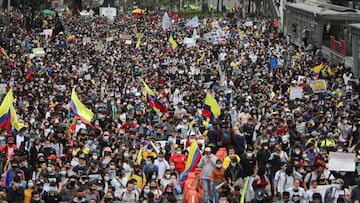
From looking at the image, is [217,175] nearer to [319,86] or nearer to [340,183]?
[340,183]

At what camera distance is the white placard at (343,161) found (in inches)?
592

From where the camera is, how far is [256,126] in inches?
775

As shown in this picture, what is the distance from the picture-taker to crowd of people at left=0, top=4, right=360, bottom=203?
14.4 metres

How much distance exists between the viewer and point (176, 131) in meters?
18.8

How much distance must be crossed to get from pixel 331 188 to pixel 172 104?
10.6 metres

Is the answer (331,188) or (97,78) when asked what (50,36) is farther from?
(331,188)

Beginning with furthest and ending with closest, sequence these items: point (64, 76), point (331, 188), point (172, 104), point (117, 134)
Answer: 1. point (64, 76)
2. point (172, 104)
3. point (117, 134)
4. point (331, 188)

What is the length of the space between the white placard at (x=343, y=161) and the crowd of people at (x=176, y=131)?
0.63 feet

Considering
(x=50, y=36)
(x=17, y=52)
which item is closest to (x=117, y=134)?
(x=17, y=52)

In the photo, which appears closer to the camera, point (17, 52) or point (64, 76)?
point (64, 76)

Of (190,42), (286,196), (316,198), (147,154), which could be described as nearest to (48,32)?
(190,42)

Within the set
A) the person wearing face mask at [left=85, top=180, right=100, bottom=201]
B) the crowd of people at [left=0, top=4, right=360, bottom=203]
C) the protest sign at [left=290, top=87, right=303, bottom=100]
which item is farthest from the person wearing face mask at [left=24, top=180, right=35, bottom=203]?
the protest sign at [left=290, top=87, right=303, bottom=100]

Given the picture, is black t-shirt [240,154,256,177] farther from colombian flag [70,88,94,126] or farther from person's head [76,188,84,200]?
colombian flag [70,88,94,126]

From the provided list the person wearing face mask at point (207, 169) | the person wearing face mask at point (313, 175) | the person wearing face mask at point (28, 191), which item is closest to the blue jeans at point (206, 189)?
the person wearing face mask at point (207, 169)
